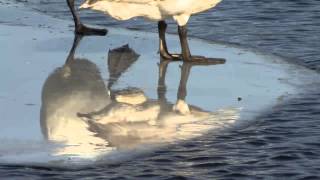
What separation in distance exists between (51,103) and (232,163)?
2301mm

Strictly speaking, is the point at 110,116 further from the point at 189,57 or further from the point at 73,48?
the point at 73,48

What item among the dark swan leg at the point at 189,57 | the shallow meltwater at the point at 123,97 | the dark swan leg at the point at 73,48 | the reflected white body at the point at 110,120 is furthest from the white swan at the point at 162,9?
the reflected white body at the point at 110,120

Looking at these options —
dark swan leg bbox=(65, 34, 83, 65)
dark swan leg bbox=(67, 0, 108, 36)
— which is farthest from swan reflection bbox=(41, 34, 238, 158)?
dark swan leg bbox=(67, 0, 108, 36)

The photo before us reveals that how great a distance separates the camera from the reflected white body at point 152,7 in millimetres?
11836

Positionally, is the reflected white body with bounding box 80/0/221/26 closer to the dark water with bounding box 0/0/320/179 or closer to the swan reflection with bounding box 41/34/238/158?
the swan reflection with bounding box 41/34/238/158

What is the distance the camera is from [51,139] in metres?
8.85

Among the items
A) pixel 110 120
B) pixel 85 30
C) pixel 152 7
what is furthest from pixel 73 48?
pixel 110 120

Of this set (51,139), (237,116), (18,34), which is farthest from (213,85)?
(18,34)

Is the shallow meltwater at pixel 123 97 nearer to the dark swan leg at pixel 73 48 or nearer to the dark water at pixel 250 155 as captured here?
the dark swan leg at pixel 73 48

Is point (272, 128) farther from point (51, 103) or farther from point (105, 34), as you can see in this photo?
point (105, 34)

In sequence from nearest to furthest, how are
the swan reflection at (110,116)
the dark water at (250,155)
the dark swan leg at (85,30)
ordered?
the dark water at (250,155), the swan reflection at (110,116), the dark swan leg at (85,30)

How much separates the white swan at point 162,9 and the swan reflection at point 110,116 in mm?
748

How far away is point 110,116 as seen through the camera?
963 centimetres

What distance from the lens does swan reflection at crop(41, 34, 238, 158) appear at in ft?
29.1
